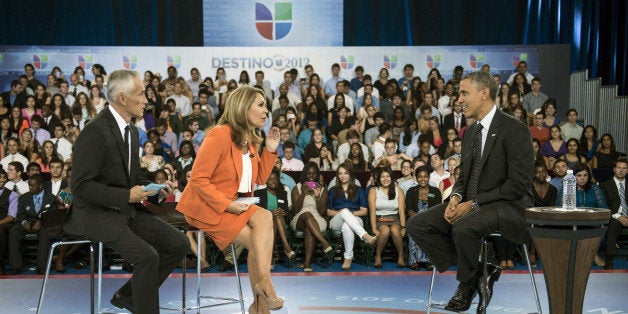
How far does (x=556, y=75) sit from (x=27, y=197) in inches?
355

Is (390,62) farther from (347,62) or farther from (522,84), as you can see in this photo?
(522,84)

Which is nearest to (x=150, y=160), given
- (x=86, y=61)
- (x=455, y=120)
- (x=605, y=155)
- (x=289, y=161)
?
(x=289, y=161)


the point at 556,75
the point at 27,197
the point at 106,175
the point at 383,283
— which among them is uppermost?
the point at 556,75

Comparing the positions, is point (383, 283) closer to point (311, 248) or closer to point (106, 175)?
point (311, 248)

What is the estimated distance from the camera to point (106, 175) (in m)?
4.34

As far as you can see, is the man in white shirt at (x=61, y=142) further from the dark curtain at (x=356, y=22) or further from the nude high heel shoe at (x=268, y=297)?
the nude high heel shoe at (x=268, y=297)

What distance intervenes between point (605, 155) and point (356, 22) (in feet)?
22.7

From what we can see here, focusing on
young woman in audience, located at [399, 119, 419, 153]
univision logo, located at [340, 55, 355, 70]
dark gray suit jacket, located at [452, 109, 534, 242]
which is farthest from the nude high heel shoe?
univision logo, located at [340, 55, 355, 70]

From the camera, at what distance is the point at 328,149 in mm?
10062

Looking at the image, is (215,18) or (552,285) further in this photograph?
(215,18)

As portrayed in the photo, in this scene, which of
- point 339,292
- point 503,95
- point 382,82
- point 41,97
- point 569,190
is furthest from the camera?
point 382,82

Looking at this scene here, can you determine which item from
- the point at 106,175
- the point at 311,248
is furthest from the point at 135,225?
the point at 311,248

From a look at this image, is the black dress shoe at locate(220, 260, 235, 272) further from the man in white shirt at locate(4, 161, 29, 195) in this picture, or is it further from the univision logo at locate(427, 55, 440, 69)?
the univision logo at locate(427, 55, 440, 69)

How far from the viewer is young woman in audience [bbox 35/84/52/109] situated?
11.5 metres
